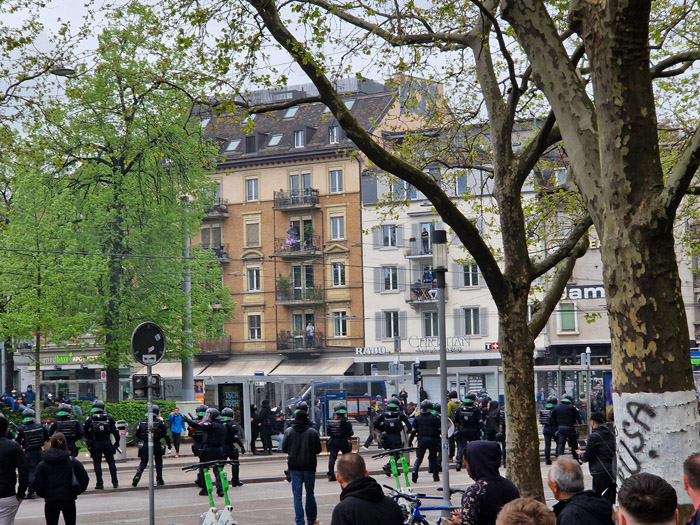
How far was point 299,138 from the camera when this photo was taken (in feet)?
214

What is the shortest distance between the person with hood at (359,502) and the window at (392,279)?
5494 cm

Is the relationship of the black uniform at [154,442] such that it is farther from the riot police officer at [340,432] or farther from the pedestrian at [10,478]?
the pedestrian at [10,478]

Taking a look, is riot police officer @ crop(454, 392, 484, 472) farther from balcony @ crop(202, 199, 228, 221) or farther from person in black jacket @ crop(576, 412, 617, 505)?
balcony @ crop(202, 199, 228, 221)

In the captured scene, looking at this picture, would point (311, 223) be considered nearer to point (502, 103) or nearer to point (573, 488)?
point (502, 103)

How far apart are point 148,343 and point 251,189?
166ft

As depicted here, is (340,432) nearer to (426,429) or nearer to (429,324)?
(426,429)

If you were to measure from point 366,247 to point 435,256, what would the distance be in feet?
155

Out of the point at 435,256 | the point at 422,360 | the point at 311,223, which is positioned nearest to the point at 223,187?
the point at 311,223

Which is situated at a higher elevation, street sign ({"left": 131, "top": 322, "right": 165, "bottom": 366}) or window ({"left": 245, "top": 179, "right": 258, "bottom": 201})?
window ({"left": 245, "top": 179, "right": 258, "bottom": 201})

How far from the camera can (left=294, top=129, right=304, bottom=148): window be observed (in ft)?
213

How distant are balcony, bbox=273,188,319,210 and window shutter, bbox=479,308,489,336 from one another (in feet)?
38.7

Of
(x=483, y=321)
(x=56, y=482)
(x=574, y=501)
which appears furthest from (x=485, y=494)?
(x=483, y=321)

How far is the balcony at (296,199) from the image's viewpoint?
6275 centimetres

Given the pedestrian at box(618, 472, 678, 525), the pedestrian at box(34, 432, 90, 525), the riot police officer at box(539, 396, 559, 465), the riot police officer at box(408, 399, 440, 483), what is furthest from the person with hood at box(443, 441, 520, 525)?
the riot police officer at box(539, 396, 559, 465)
